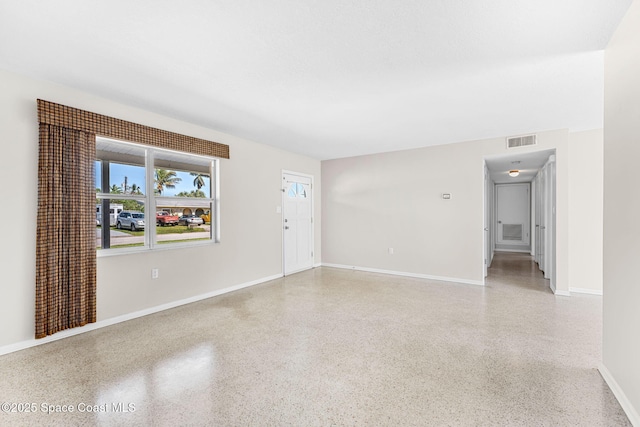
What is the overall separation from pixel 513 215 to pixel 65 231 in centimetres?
1046

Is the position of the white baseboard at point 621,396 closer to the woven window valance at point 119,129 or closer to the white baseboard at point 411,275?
the white baseboard at point 411,275

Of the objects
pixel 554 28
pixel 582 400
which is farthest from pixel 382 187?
pixel 582 400

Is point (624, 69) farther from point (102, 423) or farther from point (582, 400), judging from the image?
point (102, 423)

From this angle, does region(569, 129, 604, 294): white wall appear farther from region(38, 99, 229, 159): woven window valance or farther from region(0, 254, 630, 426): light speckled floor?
region(38, 99, 229, 159): woven window valance

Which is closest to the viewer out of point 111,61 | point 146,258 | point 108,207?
point 111,61

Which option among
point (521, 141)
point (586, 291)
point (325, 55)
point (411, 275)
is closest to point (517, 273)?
point (586, 291)

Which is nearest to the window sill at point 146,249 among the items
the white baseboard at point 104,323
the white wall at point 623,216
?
the white baseboard at point 104,323

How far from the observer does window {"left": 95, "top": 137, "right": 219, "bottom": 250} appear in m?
3.18

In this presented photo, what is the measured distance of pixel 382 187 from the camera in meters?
5.81

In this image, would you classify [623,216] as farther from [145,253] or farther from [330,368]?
[145,253]

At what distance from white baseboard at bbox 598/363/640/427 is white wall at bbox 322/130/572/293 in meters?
Answer: 2.64

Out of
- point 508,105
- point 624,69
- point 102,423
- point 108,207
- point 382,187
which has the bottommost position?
point 102,423

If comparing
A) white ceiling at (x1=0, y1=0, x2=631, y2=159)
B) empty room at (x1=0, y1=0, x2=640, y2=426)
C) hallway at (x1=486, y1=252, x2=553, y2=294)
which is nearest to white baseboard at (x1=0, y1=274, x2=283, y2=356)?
empty room at (x1=0, y1=0, x2=640, y2=426)

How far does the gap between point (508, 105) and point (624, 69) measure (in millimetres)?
1502
